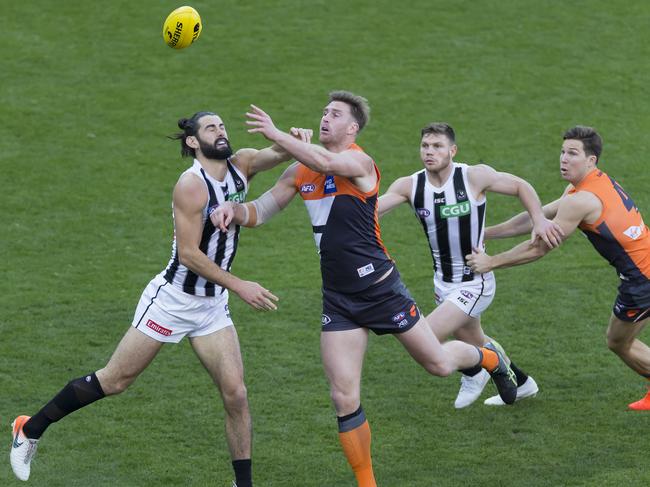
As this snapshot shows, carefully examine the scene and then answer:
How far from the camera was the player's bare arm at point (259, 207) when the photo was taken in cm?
789

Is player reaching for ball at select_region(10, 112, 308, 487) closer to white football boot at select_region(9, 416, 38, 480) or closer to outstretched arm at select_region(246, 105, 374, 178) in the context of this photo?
white football boot at select_region(9, 416, 38, 480)

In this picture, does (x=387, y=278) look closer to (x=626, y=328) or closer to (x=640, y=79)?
(x=626, y=328)

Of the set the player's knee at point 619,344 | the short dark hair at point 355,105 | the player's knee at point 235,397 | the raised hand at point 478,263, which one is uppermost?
the short dark hair at point 355,105

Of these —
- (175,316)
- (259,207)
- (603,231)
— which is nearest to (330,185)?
(259,207)

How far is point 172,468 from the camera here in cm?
854

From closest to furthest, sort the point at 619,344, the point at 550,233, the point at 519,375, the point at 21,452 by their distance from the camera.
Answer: the point at 21,452, the point at 550,233, the point at 619,344, the point at 519,375

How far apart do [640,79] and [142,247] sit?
8.69 m

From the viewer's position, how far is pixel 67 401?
8.27 metres

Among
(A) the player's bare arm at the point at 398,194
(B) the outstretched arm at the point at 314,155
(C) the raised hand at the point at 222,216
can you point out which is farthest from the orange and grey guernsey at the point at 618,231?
(C) the raised hand at the point at 222,216

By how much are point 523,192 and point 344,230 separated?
1.91 meters

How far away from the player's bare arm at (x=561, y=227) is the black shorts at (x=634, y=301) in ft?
2.04

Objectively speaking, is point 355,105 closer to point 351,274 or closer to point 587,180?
point 351,274

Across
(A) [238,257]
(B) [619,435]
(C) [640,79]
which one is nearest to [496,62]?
(C) [640,79]

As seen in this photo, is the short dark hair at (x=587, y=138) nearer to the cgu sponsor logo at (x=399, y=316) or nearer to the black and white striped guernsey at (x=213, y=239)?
the cgu sponsor logo at (x=399, y=316)
